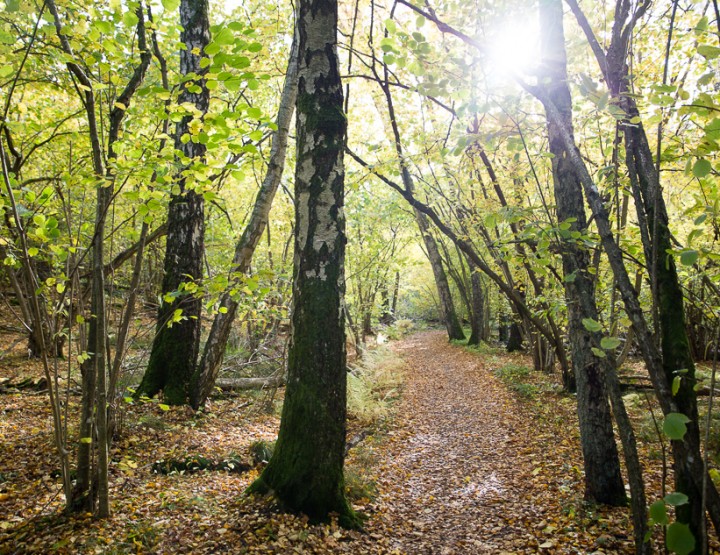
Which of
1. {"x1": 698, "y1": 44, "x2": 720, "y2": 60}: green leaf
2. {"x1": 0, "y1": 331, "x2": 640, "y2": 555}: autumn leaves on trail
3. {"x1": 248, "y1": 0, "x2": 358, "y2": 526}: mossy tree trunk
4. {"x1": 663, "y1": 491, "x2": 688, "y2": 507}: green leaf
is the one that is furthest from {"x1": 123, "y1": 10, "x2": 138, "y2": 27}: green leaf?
{"x1": 663, "y1": 491, "x2": 688, "y2": 507}: green leaf

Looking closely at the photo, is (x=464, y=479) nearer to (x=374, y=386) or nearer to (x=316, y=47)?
(x=316, y=47)

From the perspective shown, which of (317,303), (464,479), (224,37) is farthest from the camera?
(464,479)

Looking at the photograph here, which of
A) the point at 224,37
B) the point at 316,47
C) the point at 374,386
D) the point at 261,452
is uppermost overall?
the point at 316,47

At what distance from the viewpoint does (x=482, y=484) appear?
4.82 m

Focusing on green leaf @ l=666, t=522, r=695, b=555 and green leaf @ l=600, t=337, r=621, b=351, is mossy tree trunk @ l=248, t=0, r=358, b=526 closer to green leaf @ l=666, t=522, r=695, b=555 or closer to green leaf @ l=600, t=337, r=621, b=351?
green leaf @ l=600, t=337, r=621, b=351

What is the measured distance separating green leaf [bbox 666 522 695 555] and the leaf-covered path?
6.64 ft

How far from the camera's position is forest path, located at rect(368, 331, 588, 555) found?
141 inches

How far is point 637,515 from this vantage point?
218cm

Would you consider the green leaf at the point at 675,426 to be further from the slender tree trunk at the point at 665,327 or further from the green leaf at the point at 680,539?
the slender tree trunk at the point at 665,327

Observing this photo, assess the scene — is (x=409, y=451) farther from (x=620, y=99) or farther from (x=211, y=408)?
(x=620, y=99)

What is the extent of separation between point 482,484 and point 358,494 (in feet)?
5.29

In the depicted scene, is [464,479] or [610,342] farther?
[464,479]

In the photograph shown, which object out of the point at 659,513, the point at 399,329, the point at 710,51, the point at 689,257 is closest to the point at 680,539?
the point at 659,513

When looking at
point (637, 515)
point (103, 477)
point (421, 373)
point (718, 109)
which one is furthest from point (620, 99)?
point (421, 373)
